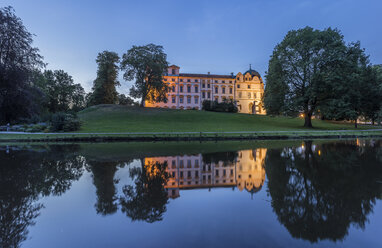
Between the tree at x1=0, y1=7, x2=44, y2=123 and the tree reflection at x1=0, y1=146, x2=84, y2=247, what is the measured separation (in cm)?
2253

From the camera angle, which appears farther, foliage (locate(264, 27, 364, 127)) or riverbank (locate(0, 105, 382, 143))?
foliage (locate(264, 27, 364, 127))

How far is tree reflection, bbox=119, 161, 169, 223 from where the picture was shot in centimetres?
423

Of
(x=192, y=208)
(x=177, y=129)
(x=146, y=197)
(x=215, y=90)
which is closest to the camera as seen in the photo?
(x=192, y=208)

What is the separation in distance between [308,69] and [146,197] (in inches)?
1446

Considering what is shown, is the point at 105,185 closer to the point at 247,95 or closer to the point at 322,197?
the point at 322,197

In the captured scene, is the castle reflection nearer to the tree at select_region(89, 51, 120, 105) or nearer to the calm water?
the calm water

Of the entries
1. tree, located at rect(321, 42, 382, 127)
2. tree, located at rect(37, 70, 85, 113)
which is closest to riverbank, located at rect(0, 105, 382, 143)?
tree, located at rect(321, 42, 382, 127)

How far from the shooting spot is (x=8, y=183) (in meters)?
6.15

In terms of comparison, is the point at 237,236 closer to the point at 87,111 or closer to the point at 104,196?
the point at 104,196

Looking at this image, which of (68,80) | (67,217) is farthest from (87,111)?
(67,217)

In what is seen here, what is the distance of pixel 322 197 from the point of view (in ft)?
16.1

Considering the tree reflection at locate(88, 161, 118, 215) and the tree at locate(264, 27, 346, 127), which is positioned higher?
the tree at locate(264, 27, 346, 127)

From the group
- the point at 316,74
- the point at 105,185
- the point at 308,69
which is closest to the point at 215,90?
the point at 308,69

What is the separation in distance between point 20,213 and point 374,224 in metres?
6.64
